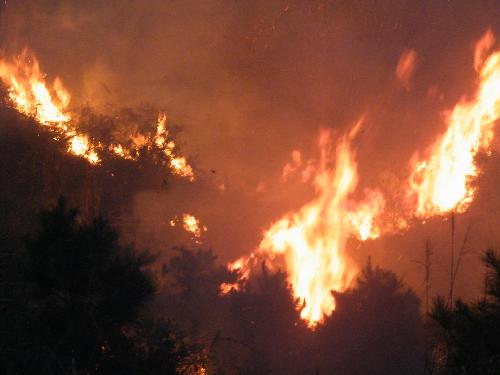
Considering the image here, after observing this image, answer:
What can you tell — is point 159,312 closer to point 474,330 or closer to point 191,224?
point 191,224

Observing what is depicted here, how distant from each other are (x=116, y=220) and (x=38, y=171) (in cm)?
390

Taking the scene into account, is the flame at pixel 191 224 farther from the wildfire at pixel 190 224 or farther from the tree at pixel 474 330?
the tree at pixel 474 330

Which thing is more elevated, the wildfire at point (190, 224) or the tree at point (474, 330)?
the wildfire at point (190, 224)

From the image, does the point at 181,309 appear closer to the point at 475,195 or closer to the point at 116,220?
the point at 116,220

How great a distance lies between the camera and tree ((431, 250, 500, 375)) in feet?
11.9

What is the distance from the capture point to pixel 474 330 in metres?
3.77

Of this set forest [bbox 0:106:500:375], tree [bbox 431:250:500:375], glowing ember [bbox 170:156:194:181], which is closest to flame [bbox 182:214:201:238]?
glowing ember [bbox 170:156:194:181]

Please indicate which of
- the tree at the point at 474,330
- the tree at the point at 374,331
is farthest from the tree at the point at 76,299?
the tree at the point at 374,331

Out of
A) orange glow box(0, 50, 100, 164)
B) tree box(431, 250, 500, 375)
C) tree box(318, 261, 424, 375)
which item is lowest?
tree box(431, 250, 500, 375)

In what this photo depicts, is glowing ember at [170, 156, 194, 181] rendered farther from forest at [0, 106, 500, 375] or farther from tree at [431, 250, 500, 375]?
tree at [431, 250, 500, 375]

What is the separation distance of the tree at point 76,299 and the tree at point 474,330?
15.3ft

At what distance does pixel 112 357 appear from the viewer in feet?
21.9

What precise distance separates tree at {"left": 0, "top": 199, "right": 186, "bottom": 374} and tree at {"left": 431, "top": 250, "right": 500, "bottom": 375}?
4655 millimetres

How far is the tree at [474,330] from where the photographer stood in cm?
363
